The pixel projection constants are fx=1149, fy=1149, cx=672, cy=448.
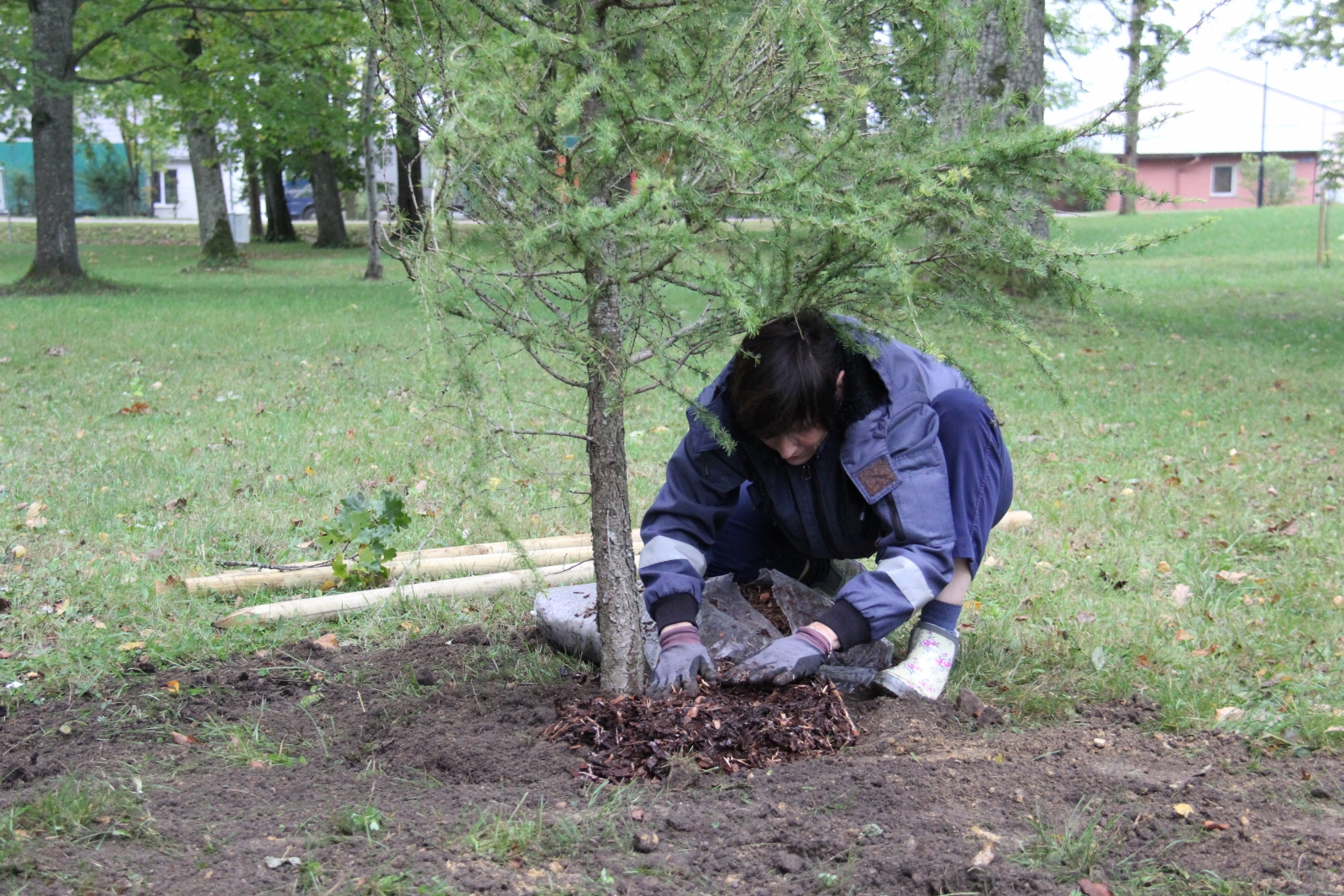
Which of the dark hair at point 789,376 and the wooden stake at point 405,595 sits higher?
the dark hair at point 789,376

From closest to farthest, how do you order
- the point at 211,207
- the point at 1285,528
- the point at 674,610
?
the point at 674,610 < the point at 1285,528 < the point at 211,207

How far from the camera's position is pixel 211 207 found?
20.3m

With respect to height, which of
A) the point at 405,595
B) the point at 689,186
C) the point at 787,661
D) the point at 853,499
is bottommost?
the point at 405,595

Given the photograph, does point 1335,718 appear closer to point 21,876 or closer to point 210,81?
point 21,876

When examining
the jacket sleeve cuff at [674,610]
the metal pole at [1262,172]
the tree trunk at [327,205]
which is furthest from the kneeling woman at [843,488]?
the metal pole at [1262,172]

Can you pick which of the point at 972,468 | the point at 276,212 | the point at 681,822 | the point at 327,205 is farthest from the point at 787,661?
the point at 276,212

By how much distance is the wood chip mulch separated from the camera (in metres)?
2.65

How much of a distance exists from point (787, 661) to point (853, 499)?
519 millimetres

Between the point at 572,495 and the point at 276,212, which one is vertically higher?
the point at 276,212

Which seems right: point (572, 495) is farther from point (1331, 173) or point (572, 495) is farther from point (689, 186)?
point (1331, 173)

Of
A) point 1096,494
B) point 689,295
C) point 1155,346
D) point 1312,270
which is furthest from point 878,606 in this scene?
point 1312,270

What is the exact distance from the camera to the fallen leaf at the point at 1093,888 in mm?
2100

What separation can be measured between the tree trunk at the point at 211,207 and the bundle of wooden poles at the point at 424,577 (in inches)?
666

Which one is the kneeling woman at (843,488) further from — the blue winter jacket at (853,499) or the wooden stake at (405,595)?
the wooden stake at (405,595)
